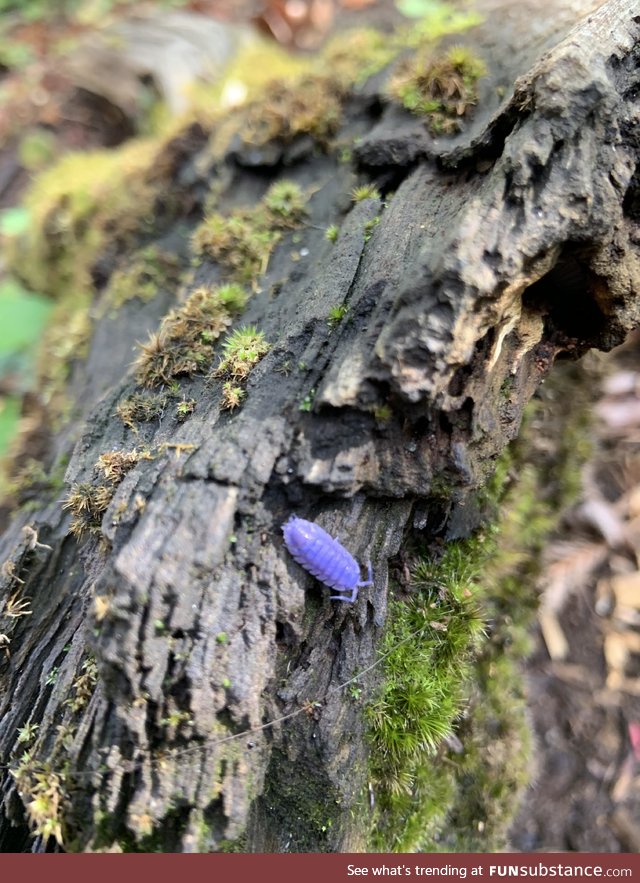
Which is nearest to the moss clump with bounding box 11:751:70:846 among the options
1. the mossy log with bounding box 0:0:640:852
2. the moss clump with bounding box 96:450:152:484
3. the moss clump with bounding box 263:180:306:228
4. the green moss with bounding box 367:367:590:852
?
the mossy log with bounding box 0:0:640:852

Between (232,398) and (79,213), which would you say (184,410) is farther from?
(79,213)

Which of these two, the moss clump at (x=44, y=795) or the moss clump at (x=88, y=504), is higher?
the moss clump at (x=88, y=504)

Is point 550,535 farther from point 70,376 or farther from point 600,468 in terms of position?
point 70,376

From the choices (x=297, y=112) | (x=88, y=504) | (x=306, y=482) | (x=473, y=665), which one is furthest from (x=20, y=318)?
(x=473, y=665)

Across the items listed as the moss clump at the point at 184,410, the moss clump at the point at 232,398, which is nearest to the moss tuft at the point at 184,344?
the moss clump at the point at 184,410

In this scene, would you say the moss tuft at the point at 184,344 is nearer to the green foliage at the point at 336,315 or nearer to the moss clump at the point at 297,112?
the green foliage at the point at 336,315

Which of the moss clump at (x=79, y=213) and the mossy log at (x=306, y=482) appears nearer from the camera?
the mossy log at (x=306, y=482)
